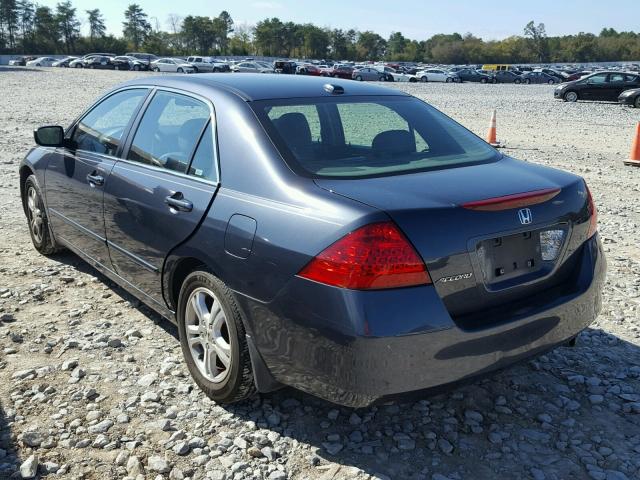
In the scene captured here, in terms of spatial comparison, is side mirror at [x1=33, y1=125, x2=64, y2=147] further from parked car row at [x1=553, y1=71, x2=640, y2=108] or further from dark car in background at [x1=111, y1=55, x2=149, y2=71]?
dark car in background at [x1=111, y1=55, x2=149, y2=71]

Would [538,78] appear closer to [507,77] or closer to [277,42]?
[507,77]

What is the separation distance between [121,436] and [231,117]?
5.59 ft

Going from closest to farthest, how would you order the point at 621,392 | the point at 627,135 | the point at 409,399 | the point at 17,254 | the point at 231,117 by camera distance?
1. the point at 409,399
2. the point at 231,117
3. the point at 621,392
4. the point at 17,254
5. the point at 627,135

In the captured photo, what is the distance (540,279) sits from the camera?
9.82 ft

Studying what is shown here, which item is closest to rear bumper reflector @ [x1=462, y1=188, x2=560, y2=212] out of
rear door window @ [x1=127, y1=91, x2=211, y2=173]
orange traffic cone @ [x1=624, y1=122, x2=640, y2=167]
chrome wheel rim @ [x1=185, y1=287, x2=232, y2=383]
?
chrome wheel rim @ [x1=185, y1=287, x2=232, y2=383]

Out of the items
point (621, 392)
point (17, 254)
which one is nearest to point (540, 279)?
point (621, 392)

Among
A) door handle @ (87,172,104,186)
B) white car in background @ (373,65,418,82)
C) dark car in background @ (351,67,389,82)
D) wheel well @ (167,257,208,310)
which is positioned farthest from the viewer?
white car in background @ (373,65,418,82)

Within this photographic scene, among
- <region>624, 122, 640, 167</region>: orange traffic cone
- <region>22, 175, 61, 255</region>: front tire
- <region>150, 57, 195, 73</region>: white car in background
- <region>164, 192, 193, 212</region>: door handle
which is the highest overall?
<region>164, 192, 193, 212</region>: door handle

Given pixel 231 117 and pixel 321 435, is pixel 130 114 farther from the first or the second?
pixel 321 435

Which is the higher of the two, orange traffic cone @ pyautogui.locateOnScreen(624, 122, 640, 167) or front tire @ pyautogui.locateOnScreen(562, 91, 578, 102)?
orange traffic cone @ pyautogui.locateOnScreen(624, 122, 640, 167)

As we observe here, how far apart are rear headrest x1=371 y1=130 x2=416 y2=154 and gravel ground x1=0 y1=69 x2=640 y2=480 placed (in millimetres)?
1315

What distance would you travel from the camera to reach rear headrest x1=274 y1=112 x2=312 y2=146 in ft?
10.6

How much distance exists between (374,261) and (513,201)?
765mm

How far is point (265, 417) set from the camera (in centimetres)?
330
